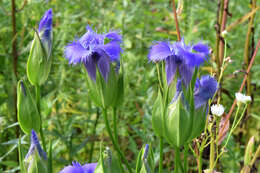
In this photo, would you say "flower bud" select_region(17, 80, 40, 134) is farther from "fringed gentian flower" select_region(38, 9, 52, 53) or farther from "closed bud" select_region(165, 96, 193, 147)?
"closed bud" select_region(165, 96, 193, 147)

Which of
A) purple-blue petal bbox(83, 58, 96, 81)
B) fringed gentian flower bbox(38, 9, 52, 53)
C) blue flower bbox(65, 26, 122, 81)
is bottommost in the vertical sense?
purple-blue petal bbox(83, 58, 96, 81)

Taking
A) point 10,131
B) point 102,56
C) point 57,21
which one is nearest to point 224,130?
point 102,56

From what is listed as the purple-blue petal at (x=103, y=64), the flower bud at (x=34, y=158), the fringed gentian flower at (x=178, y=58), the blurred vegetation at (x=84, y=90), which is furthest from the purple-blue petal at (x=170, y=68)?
the blurred vegetation at (x=84, y=90)

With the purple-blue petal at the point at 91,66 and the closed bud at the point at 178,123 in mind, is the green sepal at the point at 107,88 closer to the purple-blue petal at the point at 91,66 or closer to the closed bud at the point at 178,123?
the purple-blue petal at the point at 91,66

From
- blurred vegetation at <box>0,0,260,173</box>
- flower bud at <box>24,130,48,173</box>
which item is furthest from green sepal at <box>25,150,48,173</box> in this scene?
blurred vegetation at <box>0,0,260,173</box>

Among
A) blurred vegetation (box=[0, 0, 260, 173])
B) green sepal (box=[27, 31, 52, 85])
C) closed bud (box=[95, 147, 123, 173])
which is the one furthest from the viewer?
blurred vegetation (box=[0, 0, 260, 173])

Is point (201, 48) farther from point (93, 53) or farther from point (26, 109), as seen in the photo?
point (26, 109)

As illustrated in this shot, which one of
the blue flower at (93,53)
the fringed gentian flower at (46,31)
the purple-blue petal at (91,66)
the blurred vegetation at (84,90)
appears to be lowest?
the blurred vegetation at (84,90)
